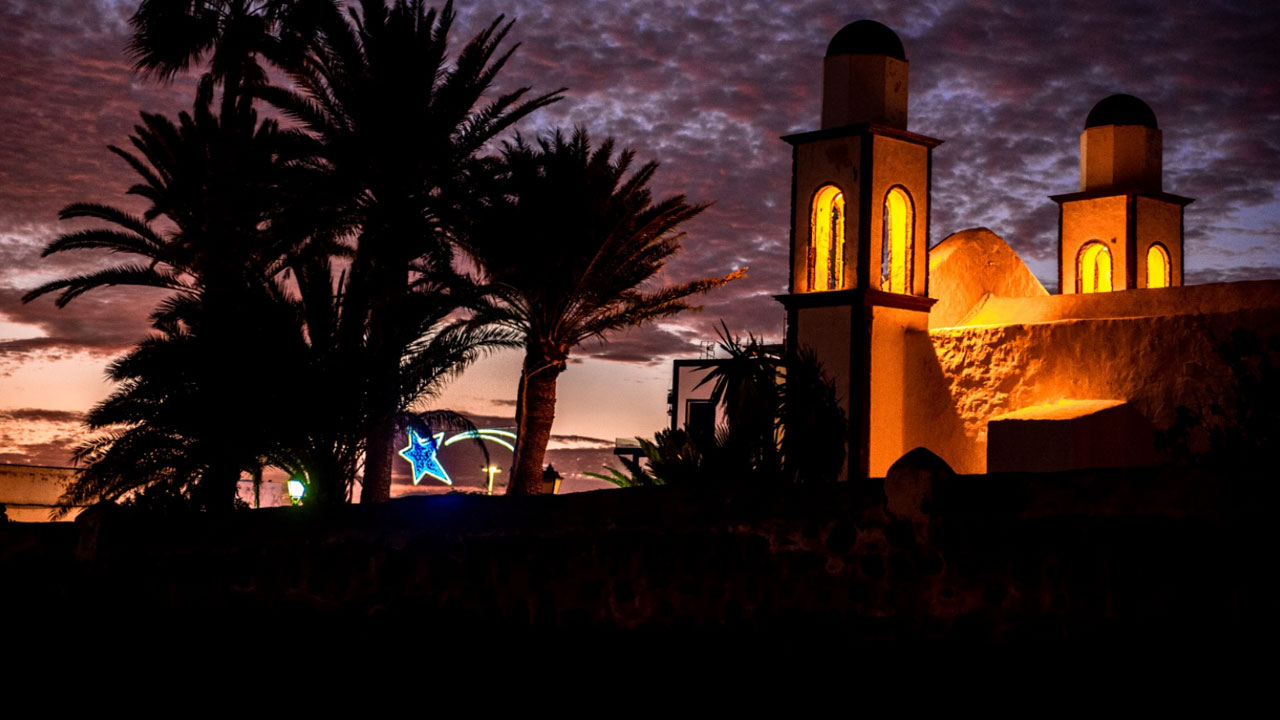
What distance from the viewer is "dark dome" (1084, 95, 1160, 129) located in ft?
67.3

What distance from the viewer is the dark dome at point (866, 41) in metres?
17.9

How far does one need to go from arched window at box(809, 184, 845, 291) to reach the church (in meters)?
0.03

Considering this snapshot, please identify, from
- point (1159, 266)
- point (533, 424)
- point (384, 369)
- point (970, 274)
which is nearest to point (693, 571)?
point (384, 369)

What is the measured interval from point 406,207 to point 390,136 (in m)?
1.13

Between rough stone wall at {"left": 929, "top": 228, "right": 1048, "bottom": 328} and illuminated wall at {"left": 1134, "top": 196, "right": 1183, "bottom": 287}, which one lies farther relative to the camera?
illuminated wall at {"left": 1134, "top": 196, "right": 1183, "bottom": 287}

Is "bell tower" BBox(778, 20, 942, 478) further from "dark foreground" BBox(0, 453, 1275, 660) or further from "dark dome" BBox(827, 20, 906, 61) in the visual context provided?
"dark foreground" BBox(0, 453, 1275, 660)

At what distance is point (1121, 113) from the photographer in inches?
811

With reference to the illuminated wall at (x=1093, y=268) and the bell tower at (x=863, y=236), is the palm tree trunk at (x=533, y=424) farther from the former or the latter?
the illuminated wall at (x=1093, y=268)

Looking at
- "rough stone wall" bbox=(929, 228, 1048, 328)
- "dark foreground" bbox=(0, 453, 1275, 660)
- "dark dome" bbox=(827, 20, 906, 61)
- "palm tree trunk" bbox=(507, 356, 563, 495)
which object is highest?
"dark dome" bbox=(827, 20, 906, 61)

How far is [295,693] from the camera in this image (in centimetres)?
1046

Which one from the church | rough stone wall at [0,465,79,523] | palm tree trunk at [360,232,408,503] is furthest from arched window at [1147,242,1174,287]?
rough stone wall at [0,465,79,523]

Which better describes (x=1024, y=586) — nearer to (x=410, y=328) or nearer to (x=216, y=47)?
(x=410, y=328)

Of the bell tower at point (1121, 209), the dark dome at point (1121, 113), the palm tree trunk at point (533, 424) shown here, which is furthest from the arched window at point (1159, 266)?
the palm tree trunk at point (533, 424)

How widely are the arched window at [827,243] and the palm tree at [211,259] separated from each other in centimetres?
751
